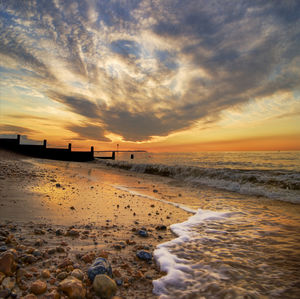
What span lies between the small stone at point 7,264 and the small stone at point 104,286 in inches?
34.9

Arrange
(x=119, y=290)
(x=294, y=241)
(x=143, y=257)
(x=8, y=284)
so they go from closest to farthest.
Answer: (x=8, y=284)
(x=119, y=290)
(x=143, y=257)
(x=294, y=241)

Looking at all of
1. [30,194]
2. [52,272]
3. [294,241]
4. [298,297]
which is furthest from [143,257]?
[30,194]

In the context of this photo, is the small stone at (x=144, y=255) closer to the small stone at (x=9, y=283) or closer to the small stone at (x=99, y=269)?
the small stone at (x=99, y=269)

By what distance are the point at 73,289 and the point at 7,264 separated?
0.78 metres

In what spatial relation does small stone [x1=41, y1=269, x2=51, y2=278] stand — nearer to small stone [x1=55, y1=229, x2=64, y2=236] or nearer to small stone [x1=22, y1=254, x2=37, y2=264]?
small stone [x1=22, y1=254, x2=37, y2=264]

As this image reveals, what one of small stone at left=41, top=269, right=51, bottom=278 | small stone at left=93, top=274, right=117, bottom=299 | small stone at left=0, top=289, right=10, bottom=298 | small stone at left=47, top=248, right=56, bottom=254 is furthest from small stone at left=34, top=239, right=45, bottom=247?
small stone at left=93, top=274, right=117, bottom=299

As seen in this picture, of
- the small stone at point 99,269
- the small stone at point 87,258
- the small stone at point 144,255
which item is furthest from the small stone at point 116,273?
the small stone at point 144,255

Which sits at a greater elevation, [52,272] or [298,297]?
[52,272]

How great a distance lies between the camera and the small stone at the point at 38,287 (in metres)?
1.62

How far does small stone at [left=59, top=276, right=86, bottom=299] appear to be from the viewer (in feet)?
5.36

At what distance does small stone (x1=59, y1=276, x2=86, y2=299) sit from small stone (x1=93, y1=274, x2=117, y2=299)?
0.13 m

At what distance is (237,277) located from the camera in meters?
2.22

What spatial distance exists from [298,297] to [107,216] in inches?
140

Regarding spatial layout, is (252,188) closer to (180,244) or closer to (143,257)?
(180,244)
